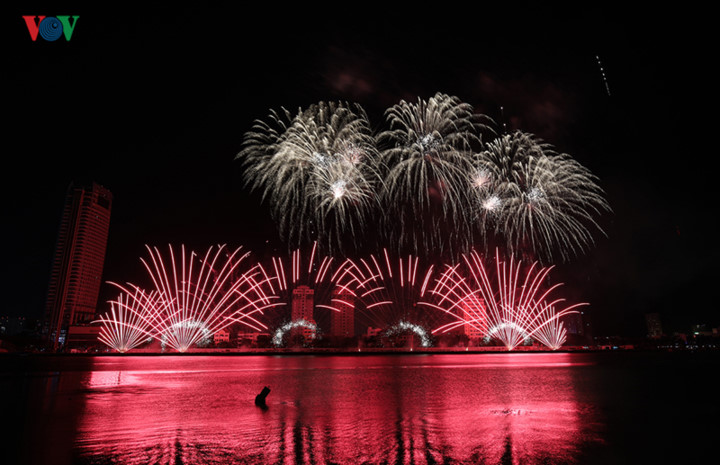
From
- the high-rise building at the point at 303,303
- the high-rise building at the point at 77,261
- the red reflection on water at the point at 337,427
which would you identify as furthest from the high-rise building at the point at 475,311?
the high-rise building at the point at 77,261

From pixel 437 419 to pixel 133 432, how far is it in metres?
9.05

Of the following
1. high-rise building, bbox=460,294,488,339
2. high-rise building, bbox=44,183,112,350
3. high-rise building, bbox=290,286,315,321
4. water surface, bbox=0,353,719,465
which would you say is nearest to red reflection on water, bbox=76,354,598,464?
water surface, bbox=0,353,719,465

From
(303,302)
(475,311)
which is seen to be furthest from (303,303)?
(475,311)

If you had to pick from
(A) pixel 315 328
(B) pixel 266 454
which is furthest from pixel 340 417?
(A) pixel 315 328

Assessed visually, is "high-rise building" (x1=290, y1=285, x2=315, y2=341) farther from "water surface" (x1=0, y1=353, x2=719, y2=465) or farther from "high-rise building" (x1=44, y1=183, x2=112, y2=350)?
"water surface" (x1=0, y1=353, x2=719, y2=465)

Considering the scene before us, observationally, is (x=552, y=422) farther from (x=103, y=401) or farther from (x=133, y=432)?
(x=103, y=401)

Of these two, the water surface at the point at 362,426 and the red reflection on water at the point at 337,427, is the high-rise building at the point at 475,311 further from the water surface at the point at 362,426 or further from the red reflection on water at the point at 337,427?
the red reflection on water at the point at 337,427

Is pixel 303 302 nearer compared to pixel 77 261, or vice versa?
pixel 303 302

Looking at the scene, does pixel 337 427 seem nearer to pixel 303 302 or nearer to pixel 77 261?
pixel 303 302

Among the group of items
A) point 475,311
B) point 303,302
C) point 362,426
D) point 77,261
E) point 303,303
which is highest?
point 77,261

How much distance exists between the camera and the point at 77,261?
162250mm

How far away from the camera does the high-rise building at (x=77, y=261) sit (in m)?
152

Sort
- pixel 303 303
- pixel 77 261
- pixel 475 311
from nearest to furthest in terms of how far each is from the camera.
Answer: pixel 475 311, pixel 303 303, pixel 77 261

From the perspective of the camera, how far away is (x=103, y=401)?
16.8 meters
